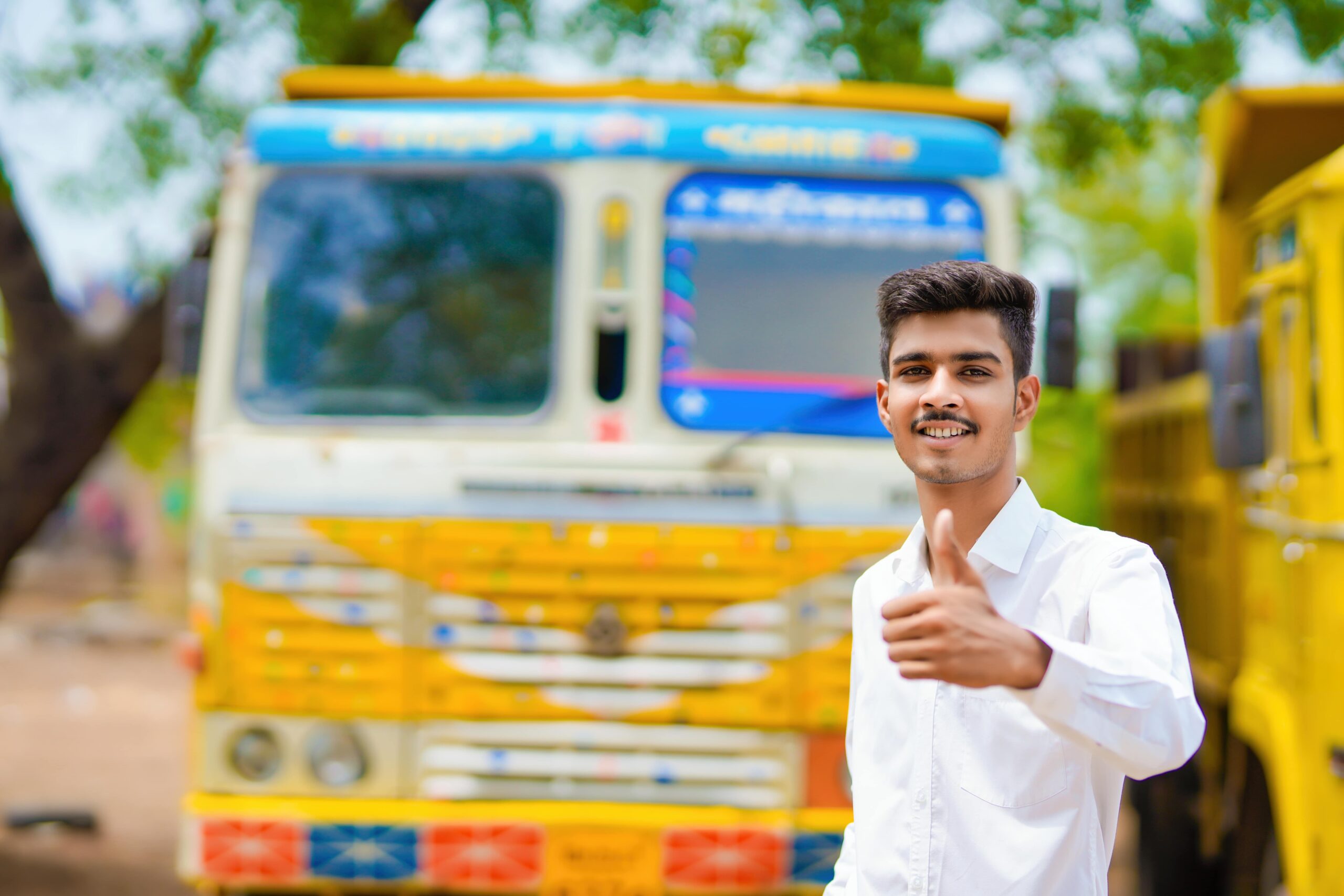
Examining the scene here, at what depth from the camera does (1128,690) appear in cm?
146

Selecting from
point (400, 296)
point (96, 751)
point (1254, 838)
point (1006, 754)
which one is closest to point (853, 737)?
point (1006, 754)

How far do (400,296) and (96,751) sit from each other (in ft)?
23.5

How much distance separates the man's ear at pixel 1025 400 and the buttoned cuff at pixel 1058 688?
0.35 meters

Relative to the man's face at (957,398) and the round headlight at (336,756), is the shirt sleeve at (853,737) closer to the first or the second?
the man's face at (957,398)

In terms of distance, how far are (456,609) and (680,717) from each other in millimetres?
724

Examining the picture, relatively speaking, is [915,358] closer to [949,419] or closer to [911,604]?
[949,419]

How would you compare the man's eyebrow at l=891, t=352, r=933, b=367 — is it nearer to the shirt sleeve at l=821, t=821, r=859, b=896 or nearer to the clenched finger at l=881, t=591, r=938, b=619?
the clenched finger at l=881, t=591, r=938, b=619

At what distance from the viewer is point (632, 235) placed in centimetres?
441

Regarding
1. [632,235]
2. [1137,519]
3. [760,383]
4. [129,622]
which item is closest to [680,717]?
[760,383]

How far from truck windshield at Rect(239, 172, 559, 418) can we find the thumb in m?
2.99

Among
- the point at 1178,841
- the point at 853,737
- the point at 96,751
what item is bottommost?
the point at 96,751

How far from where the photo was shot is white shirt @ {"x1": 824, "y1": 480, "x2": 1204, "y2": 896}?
63.3 inches

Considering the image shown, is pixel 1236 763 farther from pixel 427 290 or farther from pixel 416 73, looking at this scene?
pixel 416 73

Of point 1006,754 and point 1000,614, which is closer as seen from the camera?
point 1000,614
